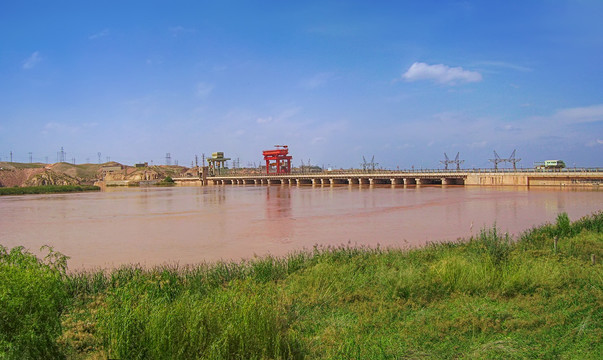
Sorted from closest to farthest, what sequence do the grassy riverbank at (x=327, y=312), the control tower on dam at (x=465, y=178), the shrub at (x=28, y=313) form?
the shrub at (x=28, y=313) → the grassy riverbank at (x=327, y=312) → the control tower on dam at (x=465, y=178)

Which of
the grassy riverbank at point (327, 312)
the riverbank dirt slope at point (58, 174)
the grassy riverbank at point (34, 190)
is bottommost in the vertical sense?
the grassy riverbank at point (327, 312)

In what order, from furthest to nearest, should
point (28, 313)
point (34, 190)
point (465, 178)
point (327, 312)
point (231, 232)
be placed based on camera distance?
1. point (34, 190)
2. point (465, 178)
3. point (231, 232)
4. point (327, 312)
5. point (28, 313)

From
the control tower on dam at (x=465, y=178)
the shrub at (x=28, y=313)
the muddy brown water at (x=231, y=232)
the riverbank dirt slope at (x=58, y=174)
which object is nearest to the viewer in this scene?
the shrub at (x=28, y=313)

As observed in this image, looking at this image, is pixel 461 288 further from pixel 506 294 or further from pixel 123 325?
pixel 123 325

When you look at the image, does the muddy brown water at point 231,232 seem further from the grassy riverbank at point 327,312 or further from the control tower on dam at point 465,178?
the control tower on dam at point 465,178

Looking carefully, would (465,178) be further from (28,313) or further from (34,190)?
(34,190)

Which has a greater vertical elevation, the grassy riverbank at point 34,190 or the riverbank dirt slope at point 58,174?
the riverbank dirt slope at point 58,174

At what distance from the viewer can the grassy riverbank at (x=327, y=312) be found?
3877mm

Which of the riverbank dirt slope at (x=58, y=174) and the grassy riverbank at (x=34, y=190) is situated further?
the riverbank dirt slope at (x=58, y=174)

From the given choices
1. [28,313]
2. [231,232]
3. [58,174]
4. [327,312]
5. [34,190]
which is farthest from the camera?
[58,174]

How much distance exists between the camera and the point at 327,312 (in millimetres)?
5938

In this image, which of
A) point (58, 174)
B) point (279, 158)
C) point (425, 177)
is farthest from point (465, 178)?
point (58, 174)

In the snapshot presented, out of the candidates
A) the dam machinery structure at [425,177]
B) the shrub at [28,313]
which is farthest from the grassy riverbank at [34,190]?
the shrub at [28,313]

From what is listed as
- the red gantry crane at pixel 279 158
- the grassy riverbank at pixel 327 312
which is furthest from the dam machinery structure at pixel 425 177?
the grassy riverbank at pixel 327 312
